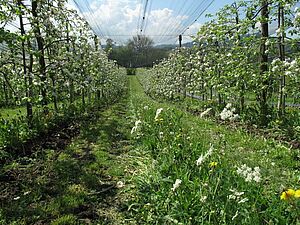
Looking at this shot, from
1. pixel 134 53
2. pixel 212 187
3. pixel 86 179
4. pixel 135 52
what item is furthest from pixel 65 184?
pixel 134 53

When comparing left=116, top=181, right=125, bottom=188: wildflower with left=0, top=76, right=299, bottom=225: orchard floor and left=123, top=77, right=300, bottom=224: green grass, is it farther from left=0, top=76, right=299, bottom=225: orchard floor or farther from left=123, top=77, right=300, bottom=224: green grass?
left=123, top=77, right=300, bottom=224: green grass

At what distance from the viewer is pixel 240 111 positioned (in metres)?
8.27

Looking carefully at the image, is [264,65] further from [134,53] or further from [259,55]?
[134,53]

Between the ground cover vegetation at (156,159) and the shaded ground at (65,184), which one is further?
the shaded ground at (65,184)

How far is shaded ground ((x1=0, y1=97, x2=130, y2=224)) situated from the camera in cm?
334

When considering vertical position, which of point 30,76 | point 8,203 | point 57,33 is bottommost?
point 8,203

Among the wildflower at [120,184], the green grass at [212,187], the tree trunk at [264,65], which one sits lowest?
the wildflower at [120,184]

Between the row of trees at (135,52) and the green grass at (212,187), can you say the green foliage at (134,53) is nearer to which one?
the row of trees at (135,52)

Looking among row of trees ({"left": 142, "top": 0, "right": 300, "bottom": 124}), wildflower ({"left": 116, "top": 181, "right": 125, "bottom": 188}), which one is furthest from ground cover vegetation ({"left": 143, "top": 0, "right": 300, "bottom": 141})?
wildflower ({"left": 116, "top": 181, "right": 125, "bottom": 188})

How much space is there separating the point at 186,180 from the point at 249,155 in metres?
2.00

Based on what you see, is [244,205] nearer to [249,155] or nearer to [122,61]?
[249,155]

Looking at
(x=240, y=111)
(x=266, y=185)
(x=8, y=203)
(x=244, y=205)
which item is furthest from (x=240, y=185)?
(x=240, y=111)

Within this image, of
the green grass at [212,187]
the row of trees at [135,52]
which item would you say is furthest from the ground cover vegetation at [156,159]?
the row of trees at [135,52]

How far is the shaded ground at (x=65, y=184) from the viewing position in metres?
3.34
